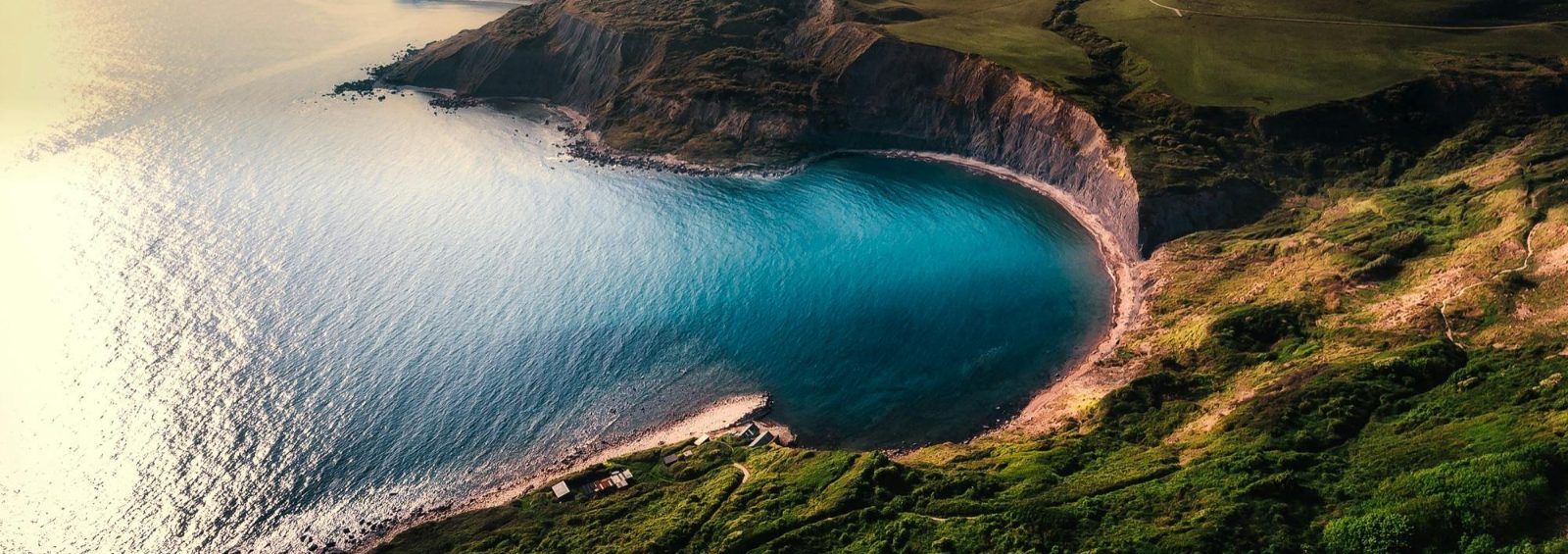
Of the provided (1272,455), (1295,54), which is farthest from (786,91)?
(1272,455)

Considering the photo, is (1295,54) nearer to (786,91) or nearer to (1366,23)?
(1366,23)

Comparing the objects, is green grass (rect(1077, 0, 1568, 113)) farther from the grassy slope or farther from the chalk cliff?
the grassy slope

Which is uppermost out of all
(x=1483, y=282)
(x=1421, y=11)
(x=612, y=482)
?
(x=1421, y=11)

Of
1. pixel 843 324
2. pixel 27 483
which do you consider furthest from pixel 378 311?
pixel 843 324

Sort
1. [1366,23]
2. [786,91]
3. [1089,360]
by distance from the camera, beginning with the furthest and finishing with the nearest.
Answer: [786,91] → [1366,23] → [1089,360]

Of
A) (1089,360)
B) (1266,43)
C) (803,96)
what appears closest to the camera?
(1089,360)

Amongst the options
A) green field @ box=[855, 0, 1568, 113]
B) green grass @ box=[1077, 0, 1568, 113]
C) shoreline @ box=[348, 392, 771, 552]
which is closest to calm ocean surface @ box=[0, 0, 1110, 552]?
shoreline @ box=[348, 392, 771, 552]

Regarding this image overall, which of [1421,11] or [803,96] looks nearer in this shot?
[1421,11]

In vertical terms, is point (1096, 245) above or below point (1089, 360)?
above
